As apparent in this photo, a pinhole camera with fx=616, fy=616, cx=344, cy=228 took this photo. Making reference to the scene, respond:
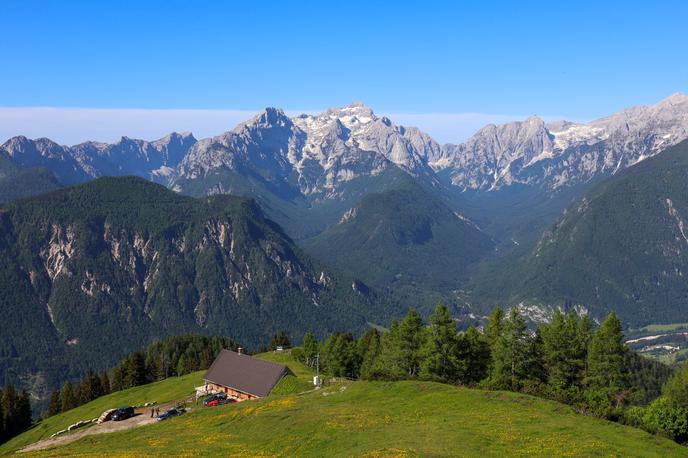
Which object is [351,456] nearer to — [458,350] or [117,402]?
[458,350]

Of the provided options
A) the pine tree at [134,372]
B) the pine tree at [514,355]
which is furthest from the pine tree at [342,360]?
the pine tree at [134,372]

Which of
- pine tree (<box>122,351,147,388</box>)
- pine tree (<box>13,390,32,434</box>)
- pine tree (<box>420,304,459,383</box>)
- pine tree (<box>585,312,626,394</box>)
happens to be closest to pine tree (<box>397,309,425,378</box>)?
pine tree (<box>420,304,459,383</box>)

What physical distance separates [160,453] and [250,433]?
439 inches

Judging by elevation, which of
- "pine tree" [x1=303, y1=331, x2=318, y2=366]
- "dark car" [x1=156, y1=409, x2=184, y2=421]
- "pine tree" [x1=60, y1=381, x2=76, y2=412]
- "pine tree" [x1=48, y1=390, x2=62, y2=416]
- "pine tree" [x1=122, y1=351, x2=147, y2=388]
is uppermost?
"dark car" [x1=156, y1=409, x2=184, y2=421]

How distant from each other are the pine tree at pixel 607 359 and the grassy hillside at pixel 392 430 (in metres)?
24.6

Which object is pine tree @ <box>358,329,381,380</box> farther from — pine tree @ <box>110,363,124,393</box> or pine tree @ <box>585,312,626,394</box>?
pine tree @ <box>110,363,124,393</box>

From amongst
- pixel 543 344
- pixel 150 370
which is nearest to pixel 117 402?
pixel 150 370

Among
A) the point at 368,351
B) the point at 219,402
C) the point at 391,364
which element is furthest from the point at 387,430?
the point at 368,351

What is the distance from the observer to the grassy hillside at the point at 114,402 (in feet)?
414

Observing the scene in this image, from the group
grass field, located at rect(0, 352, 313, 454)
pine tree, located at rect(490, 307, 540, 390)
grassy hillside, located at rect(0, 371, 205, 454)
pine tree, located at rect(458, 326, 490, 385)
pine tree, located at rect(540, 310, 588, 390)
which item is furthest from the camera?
grassy hillside, located at rect(0, 371, 205, 454)

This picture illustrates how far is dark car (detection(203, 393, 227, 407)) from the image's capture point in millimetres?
109025

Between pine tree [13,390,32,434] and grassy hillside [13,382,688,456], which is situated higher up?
grassy hillside [13,382,688,456]

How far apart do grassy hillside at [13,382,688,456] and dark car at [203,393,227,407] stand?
18882 millimetres

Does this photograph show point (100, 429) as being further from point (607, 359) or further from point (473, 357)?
point (607, 359)
